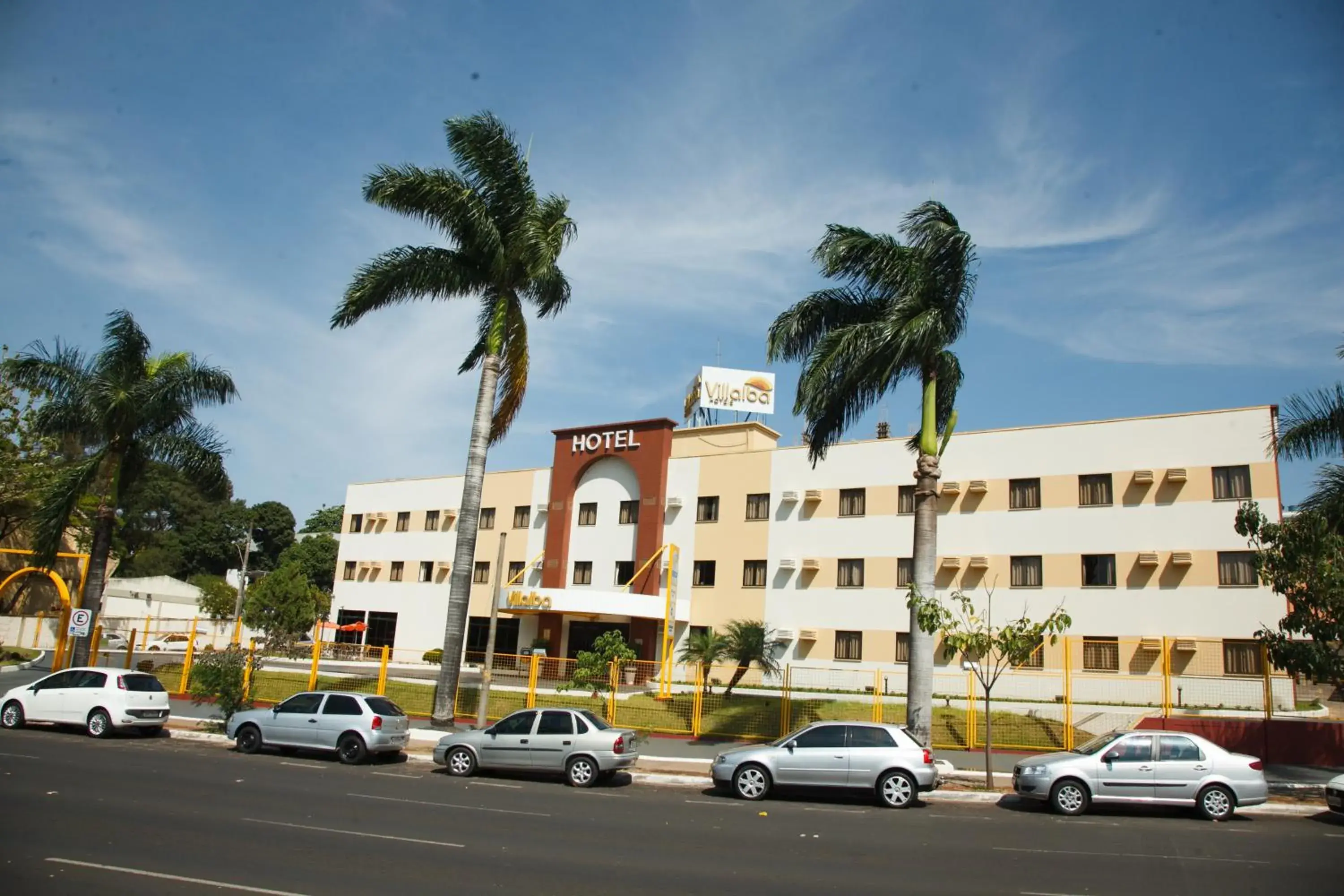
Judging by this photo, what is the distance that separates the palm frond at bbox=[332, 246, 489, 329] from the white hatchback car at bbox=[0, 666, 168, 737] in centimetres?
1005

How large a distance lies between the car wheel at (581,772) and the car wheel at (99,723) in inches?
470

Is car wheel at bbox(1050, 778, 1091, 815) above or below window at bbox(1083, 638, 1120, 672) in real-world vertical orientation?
below

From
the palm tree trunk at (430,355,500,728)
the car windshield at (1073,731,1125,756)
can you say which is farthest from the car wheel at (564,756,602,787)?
the car windshield at (1073,731,1125,756)

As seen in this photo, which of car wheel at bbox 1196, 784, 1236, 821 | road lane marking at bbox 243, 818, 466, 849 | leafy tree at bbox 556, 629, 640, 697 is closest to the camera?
road lane marking at bbox 243, 818, 466, 849

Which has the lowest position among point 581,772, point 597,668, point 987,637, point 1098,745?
point 581,772

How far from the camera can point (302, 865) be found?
958cm

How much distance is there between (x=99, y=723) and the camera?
877 inches

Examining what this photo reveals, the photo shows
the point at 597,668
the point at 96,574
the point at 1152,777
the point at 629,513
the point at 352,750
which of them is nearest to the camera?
the point at 1152,777

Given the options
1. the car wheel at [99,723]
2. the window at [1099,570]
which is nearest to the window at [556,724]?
the car wheel at [99,723]

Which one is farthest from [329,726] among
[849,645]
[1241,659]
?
[1241,659]

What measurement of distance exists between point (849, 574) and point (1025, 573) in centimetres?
698

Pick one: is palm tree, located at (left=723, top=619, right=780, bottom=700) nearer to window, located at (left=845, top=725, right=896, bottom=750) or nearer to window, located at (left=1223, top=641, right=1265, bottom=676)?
window, located at (left=845, top=725, right=896, bottom=750)

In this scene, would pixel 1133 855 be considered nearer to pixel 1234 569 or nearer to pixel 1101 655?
pixel 1101 655

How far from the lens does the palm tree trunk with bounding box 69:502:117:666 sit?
2939 cm
